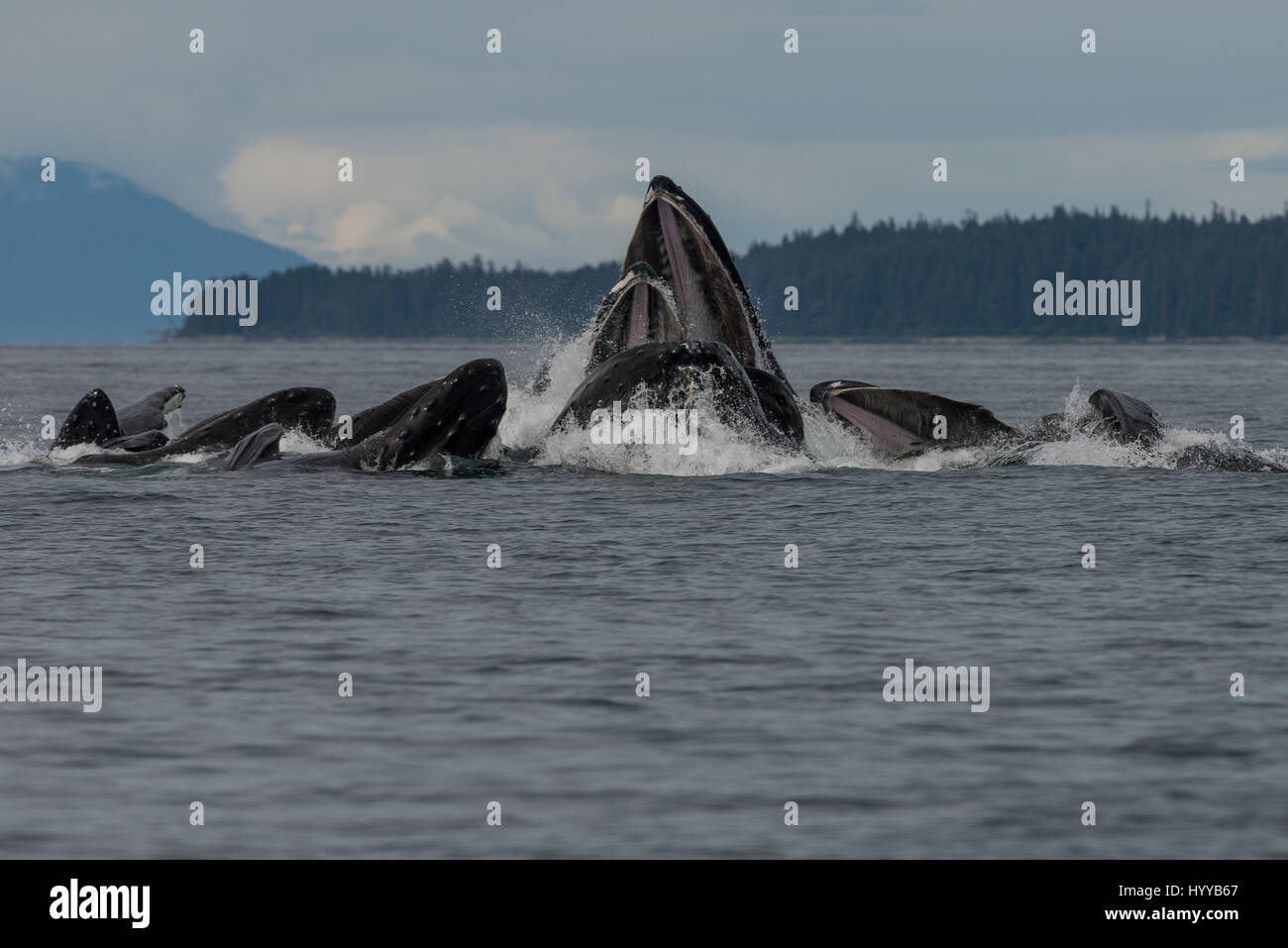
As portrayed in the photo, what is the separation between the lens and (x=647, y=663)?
11789 mm

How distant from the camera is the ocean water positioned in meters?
8.51

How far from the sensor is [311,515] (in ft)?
62.3

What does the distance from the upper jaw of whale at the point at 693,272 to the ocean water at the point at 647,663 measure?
2.10m

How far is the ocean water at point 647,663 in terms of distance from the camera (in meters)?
8.51

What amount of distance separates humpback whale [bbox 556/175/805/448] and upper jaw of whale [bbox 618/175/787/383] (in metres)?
0.01

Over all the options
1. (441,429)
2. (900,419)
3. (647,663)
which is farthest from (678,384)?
(647,663)

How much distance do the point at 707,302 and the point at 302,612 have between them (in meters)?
11.1
